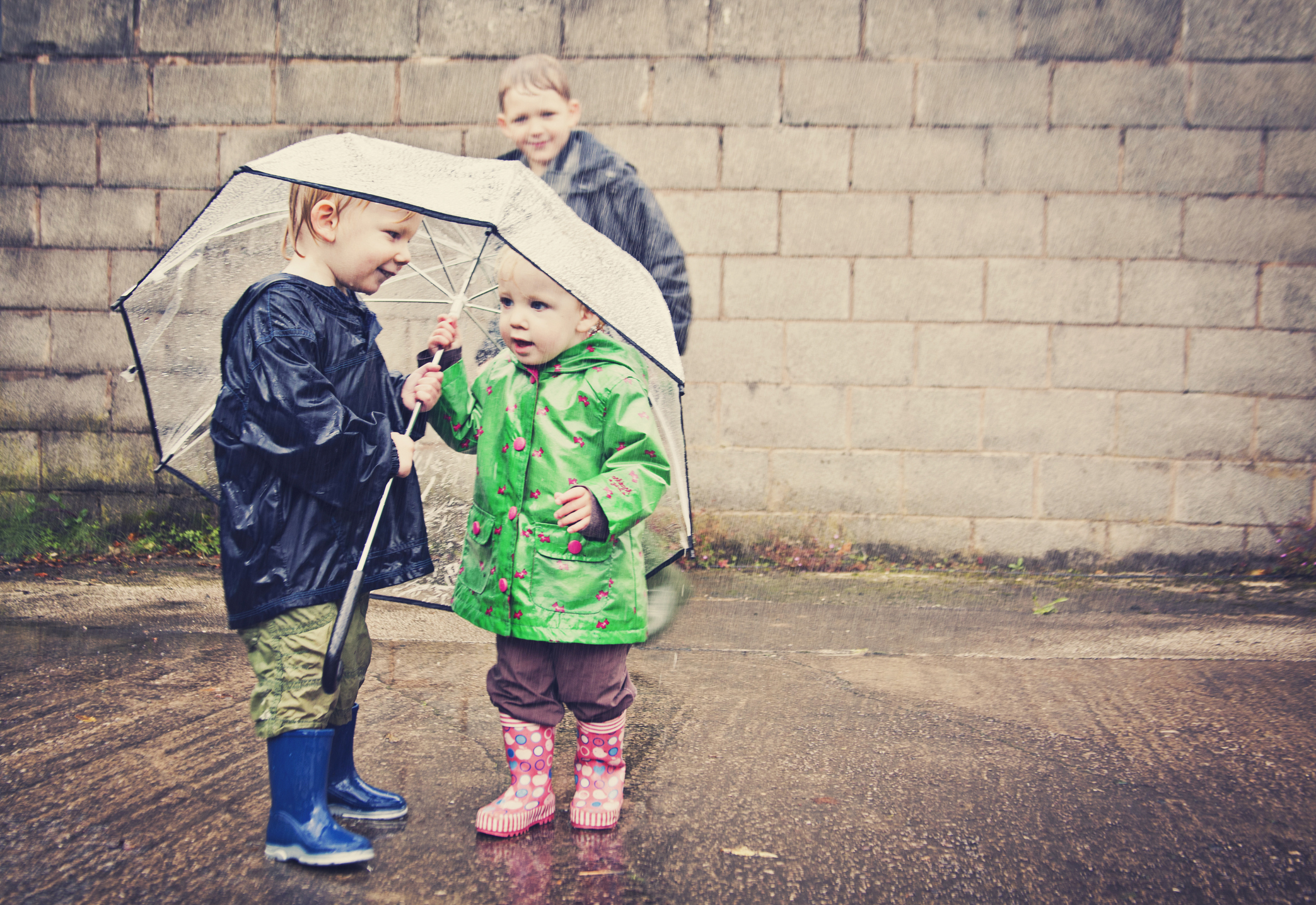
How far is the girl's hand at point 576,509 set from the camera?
1.88 meters

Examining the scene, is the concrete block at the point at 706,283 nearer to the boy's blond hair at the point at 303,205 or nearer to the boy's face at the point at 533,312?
the boy's face at the point at 533,312

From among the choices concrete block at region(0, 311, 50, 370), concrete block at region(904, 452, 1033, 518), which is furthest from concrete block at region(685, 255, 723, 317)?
concrete block at region(0, 311, 50, 370)

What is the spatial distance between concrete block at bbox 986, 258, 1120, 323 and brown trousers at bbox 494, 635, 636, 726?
10.6ft

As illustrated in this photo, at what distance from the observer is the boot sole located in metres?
1.87

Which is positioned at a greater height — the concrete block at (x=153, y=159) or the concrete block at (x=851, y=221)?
the concrete block at (x=153, y=159)

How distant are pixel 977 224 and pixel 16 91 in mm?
4810

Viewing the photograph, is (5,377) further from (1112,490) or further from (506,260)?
(1112,490)

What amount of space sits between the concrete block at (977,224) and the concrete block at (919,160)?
0.07m

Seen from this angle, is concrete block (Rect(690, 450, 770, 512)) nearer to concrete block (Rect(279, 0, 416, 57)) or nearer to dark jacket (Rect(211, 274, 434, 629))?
concrete block (Rect(279, 0, 416, 57))

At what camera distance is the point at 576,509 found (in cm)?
189

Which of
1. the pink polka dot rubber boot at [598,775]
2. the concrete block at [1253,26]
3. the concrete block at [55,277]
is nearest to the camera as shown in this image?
the pink polka dot rubber boot at [598,775]

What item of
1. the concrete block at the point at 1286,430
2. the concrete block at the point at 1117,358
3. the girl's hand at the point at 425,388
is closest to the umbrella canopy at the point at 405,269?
the girl's hand at the point at 425,388

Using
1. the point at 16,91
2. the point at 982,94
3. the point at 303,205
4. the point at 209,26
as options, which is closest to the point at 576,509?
the point at 303,205

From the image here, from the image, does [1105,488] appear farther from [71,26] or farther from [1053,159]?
[71,26]
